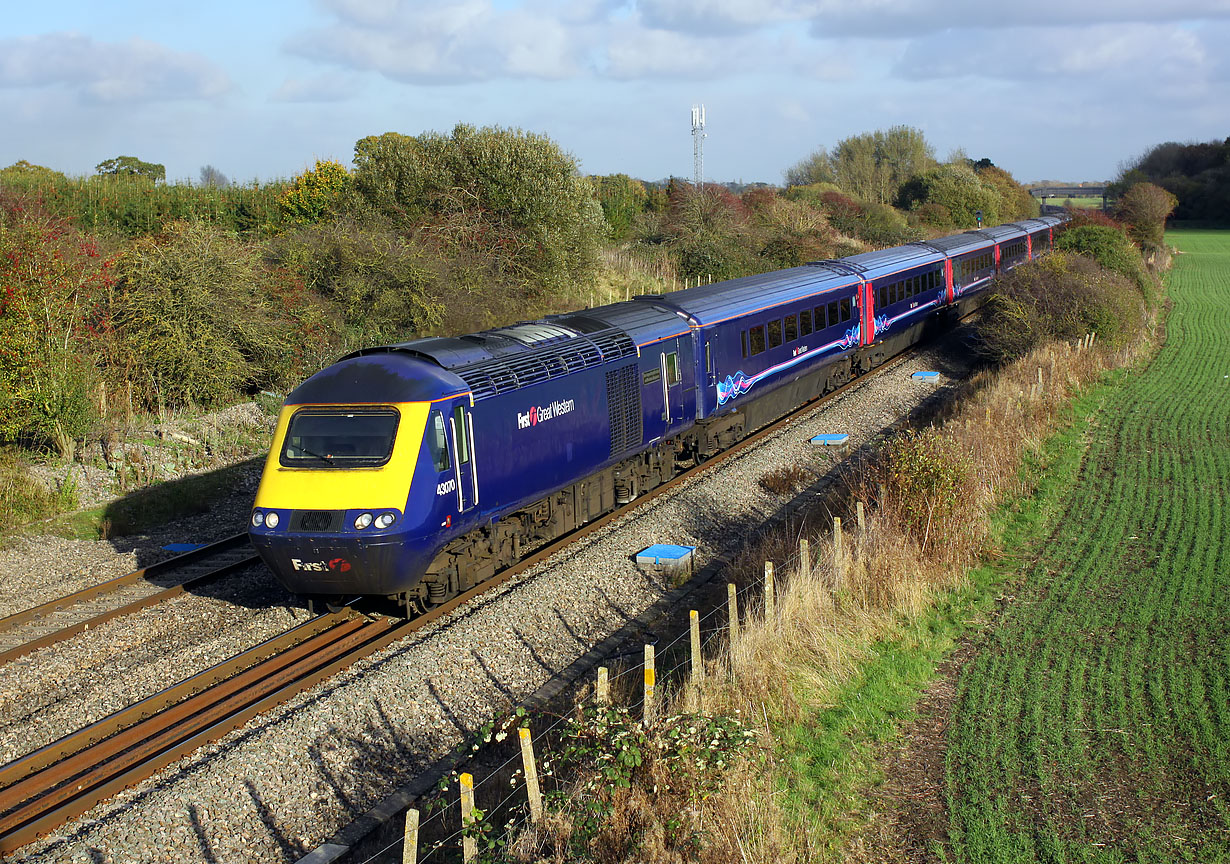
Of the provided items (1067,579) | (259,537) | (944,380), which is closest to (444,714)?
(259,537)

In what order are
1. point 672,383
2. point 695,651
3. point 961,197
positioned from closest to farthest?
point 695,651
point 672,383
point 961,197

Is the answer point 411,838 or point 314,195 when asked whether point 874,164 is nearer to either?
point 314,195

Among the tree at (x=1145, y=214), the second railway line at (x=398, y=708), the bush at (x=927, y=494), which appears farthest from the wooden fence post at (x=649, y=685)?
the tree at (x=1145, y=214)

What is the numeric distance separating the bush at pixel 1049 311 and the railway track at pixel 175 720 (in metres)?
19.3

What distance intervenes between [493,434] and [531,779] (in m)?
5.09

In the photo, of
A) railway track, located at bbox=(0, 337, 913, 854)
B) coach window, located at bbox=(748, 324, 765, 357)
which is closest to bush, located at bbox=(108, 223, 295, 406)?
railway track, located at bbox=(0, 337, 913, 854)

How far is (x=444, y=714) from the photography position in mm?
8891

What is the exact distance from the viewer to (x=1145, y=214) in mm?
56156

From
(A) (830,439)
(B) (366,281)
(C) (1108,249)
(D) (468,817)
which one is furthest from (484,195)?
(D) (468,817)

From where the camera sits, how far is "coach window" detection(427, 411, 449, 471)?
9969mm

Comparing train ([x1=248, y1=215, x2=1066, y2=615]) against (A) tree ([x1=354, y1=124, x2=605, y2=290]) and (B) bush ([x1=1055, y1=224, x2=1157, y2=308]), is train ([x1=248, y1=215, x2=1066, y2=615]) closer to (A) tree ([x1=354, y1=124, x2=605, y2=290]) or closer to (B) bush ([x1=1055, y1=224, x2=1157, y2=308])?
(A) tree ([x1=354, y1=124, x2=605, y2=290])

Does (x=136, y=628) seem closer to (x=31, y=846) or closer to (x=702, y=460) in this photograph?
(x=31, y=846)

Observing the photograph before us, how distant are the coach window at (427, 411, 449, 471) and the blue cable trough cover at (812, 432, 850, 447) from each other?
10628 millimetres

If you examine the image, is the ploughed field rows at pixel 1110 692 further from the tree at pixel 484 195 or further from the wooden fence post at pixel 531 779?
the tree at pixel 484 195
